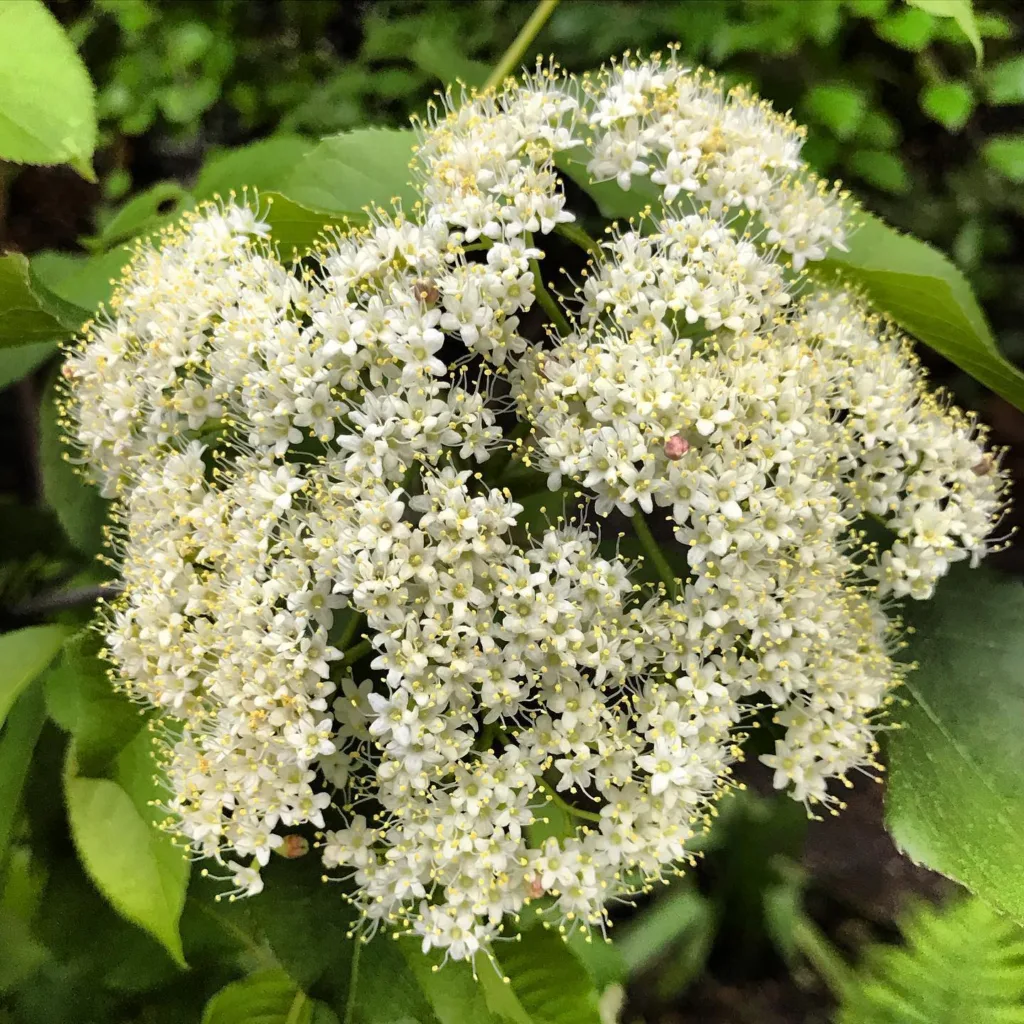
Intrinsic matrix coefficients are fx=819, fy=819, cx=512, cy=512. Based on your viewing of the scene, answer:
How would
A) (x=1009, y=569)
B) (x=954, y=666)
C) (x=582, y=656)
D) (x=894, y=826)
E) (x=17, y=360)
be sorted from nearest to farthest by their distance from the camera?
(x=582, y=656) → (x=894, y=826) → (x=954, y=666) → (x=17, y=360) → (x=1009, y=569)

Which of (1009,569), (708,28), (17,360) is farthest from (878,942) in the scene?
(17,360)

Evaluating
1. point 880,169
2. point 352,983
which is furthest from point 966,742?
point 880,169

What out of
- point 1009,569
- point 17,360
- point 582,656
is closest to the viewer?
point 582,656

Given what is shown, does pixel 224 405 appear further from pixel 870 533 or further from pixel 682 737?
pixel 870 533

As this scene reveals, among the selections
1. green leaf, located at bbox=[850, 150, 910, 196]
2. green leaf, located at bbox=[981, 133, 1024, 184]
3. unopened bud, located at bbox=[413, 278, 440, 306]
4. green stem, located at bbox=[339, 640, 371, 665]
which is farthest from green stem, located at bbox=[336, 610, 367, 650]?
green leaf, located at bbox=[981, 133, 1024, 184]

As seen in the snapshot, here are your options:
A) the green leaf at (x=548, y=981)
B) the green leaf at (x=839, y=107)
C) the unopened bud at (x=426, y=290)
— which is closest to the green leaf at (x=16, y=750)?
the green leaf at (x=548, y=981)

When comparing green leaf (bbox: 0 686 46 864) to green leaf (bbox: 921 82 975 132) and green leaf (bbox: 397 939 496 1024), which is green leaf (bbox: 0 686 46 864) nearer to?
green leaf (bbox: 397 939 496 1024)

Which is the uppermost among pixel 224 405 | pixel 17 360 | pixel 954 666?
pixel 954 666
